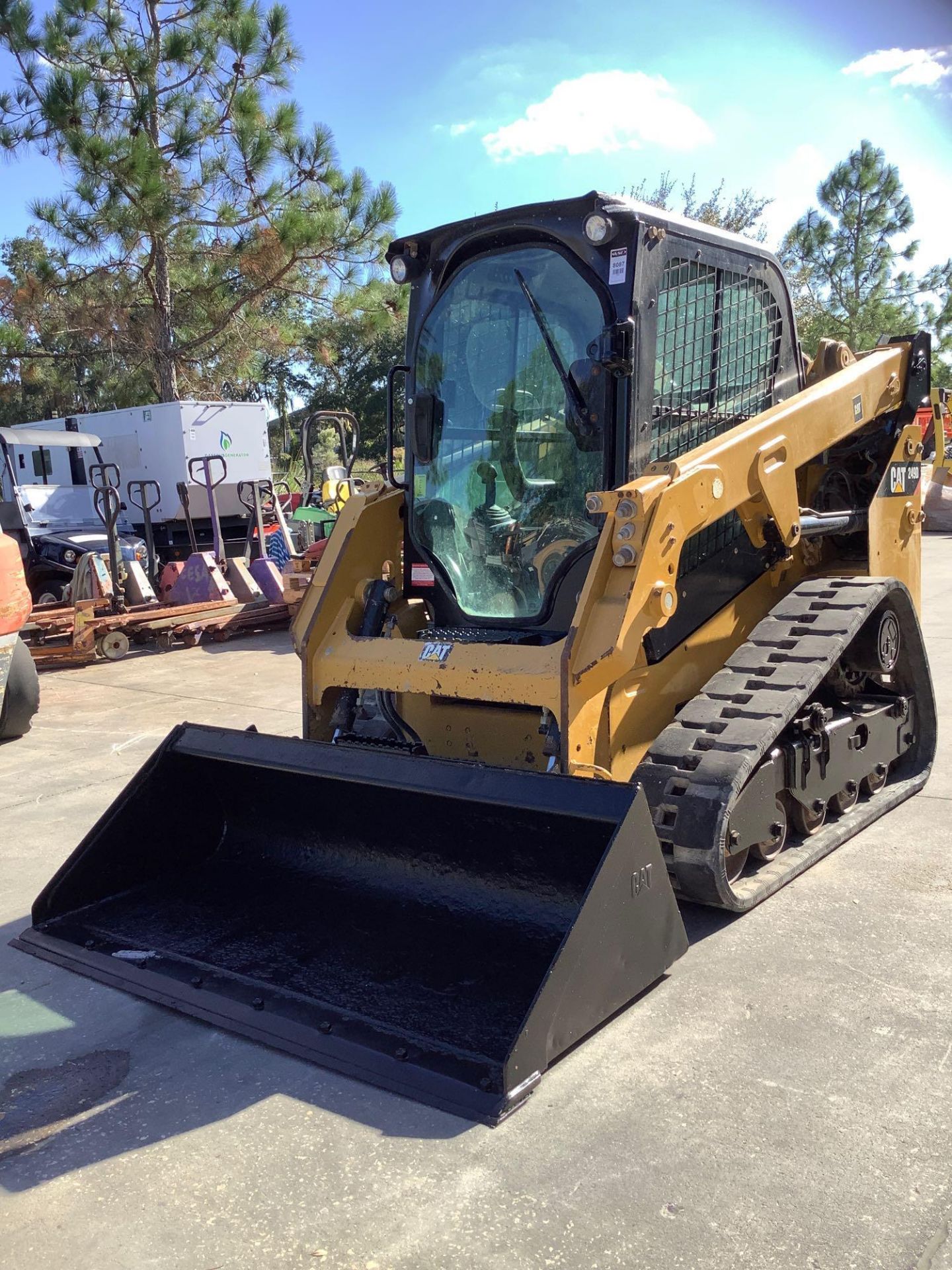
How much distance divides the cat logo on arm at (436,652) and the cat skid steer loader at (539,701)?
2 cm

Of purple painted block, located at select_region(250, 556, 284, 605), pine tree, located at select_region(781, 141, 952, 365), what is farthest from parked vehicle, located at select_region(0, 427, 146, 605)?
pine tree, located at select_region(781, 141, 952, 365)

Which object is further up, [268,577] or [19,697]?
[268,577]

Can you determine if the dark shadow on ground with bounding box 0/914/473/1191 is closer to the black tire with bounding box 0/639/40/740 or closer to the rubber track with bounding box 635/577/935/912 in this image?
the rubber track with bounding box 635/577/935/912

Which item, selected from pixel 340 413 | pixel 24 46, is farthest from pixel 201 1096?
pixel 24 46

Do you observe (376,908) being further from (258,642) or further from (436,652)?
(258,642)

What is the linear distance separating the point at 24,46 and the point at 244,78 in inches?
124

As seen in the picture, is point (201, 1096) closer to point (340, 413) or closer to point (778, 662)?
point (778, 662)

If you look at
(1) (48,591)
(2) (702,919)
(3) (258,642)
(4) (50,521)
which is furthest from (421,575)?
(4) (50,521)

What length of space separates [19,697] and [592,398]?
510 cm

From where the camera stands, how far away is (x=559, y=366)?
4297mm

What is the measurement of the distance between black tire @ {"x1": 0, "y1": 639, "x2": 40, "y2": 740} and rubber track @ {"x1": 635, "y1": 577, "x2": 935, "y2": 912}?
5.12 metres

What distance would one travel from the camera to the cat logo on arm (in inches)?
166

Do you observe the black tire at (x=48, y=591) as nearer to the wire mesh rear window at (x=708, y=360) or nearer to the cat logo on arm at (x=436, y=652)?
the cat logo on arm at (x=436, y=652)

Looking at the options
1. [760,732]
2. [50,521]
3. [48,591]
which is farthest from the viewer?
[50,521]
